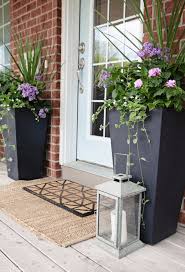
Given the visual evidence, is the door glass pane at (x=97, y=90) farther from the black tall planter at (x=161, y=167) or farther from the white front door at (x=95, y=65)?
the black tall planter at (x=161, y=167)

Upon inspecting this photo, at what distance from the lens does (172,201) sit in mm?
1543

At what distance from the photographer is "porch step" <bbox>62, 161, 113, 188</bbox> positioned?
2.30m

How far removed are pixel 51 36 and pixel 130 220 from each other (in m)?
1.91

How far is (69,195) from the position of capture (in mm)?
2213

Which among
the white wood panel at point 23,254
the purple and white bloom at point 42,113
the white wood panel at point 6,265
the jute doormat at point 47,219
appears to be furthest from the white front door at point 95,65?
the white wood panel at point 6,265

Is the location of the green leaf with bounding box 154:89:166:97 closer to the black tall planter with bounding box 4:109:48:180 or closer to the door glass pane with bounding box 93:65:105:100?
the door glass pane with bounding box 93:65:105:100

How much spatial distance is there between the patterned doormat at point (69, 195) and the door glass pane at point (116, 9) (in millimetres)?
1452

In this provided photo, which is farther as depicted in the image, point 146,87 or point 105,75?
point 105,75

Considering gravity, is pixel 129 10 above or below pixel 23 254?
above

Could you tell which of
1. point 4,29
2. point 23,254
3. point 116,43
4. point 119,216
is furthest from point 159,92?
point 4,29

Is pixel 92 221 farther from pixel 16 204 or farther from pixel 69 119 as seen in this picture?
pixel 69 119

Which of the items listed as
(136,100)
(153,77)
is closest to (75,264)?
(136,100)

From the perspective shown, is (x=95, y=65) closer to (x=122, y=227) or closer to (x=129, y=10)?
(x=129, y=10)

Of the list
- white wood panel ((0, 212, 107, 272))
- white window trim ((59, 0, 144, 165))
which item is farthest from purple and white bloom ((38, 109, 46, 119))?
white wood panel ((0, 212, 107, 272))
